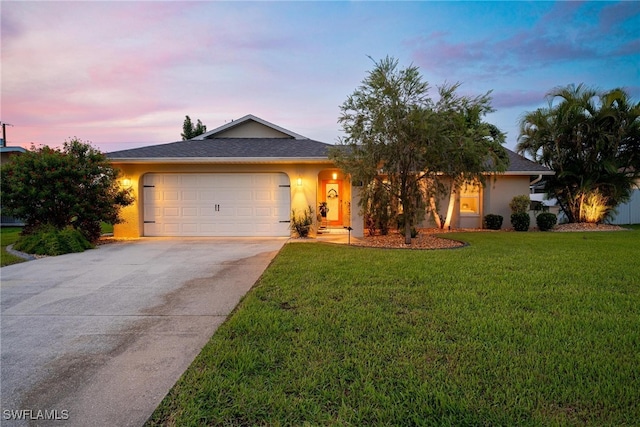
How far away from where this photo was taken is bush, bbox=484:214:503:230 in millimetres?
13672

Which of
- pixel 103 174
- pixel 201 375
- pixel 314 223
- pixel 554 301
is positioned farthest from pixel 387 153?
pixel 103 174

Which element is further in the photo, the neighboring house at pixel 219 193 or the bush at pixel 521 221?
the bush at pixel 521 221

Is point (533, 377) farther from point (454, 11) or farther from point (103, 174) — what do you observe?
point (454, 11)

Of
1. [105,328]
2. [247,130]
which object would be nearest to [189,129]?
[247,130]

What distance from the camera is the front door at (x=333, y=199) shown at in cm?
1452

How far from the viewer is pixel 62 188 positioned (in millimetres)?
9062

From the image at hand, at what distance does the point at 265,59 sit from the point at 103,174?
7.75 meters

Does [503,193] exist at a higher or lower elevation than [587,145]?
lower

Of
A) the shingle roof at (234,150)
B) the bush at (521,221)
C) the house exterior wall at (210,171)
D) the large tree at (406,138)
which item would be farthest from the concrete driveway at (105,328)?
the bush at (521,221)

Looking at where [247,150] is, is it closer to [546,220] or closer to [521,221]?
[521,221]

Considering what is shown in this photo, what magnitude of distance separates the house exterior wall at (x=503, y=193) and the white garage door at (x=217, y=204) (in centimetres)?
899

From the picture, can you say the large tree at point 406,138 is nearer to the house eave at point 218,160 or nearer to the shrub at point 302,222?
the house eave at point 218,160

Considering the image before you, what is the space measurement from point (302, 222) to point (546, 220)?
34.0 ft

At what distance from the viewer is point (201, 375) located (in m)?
2.57
